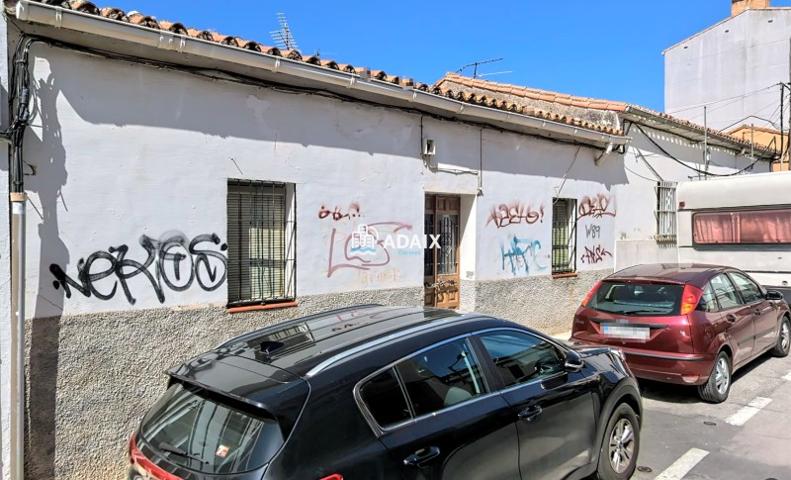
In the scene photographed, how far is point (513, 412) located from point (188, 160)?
3.63 meters

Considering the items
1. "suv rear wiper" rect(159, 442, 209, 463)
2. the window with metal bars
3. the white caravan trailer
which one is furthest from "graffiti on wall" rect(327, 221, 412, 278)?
the white caravan trailer

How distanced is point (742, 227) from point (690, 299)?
5186mm

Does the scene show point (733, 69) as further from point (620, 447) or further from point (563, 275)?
point (620, 447)

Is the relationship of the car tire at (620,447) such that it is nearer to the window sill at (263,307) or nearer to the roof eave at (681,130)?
the window sill at (263,307)

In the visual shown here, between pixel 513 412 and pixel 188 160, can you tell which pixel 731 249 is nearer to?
pixel 513 412

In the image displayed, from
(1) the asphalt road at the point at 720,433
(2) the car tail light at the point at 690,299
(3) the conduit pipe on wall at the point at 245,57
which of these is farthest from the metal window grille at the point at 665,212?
(2) the car tail light at the point at 690,299

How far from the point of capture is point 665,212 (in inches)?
477

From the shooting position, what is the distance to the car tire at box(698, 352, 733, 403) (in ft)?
19.0

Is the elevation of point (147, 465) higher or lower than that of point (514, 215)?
lower

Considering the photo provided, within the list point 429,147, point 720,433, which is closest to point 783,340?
point 720,433

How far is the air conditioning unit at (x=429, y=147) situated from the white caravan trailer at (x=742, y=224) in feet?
20.3

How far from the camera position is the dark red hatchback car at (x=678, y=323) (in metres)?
5.62

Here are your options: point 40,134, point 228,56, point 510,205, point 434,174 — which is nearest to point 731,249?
point 510,205

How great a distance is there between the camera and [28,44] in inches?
159
